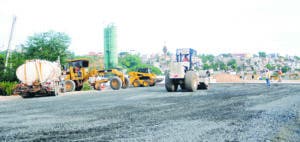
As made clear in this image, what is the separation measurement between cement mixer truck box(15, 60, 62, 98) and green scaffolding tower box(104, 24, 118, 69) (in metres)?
102

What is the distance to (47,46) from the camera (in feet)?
137

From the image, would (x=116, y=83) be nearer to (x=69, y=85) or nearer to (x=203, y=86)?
(x=69, y=85)

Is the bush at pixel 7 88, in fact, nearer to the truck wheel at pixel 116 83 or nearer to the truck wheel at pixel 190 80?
the truck wheel at pixel 116 83

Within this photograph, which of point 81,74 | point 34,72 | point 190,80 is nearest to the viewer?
point 190,80

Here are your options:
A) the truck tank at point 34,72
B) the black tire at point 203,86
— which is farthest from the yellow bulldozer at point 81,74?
the black tire at point 203,86

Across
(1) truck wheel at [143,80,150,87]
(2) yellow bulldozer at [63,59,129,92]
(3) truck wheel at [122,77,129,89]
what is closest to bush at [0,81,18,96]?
(2) yellow bulldozer at [63,59,129,92]

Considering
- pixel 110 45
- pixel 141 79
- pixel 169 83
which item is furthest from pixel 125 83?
pixel 110 45

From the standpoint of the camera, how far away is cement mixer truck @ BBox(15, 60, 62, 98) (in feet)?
66.0

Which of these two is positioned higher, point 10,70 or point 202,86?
point 10,70

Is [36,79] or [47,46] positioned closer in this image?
[36,79]

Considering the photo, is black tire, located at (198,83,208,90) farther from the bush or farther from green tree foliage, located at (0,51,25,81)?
green tree foliage, located at (0,51,25,81)

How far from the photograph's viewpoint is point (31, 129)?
7258 mm

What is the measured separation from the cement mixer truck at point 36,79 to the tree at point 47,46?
1949 centimetres

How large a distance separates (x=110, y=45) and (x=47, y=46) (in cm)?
8495
